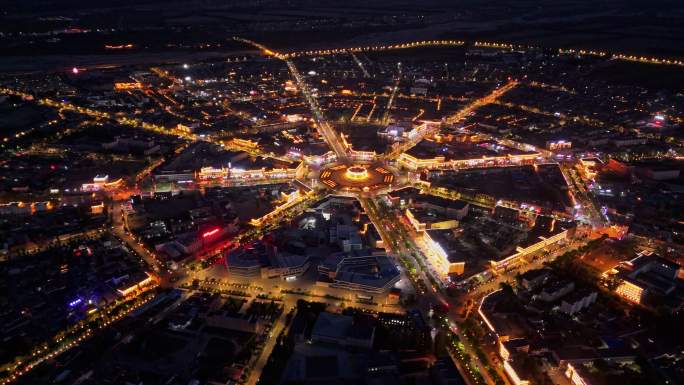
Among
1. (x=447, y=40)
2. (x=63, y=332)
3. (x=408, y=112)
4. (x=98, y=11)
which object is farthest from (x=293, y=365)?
(x=98, y=11)

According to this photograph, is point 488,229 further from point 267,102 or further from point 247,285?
point 267,102

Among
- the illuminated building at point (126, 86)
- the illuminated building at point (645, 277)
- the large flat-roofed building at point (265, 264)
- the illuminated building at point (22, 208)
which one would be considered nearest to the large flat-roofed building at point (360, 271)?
the large flat-roofed building at point (265, 264)

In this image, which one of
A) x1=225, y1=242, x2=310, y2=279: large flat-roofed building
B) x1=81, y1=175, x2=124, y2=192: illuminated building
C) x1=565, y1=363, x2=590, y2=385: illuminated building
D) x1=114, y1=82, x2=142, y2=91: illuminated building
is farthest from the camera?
x1=114, y1=82, x2=142, y2=91: illuminated building

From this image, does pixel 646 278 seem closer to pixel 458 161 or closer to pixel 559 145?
pixel 458 161

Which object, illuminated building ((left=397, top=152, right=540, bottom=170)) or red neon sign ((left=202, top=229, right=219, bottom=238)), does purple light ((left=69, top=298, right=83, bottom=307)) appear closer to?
red neon sign ((left=202, top=229, right=219, bottom=238))

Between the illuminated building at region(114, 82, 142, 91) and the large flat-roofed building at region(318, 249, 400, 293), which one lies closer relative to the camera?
the large flat-roofed building at region(318, 249, 400, 293)

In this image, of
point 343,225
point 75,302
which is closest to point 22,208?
point 75,302

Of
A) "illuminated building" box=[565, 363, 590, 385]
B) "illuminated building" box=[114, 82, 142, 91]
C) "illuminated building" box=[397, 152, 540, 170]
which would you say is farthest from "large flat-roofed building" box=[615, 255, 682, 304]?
"illuminated building" box=[114, 82, 142, 91]
